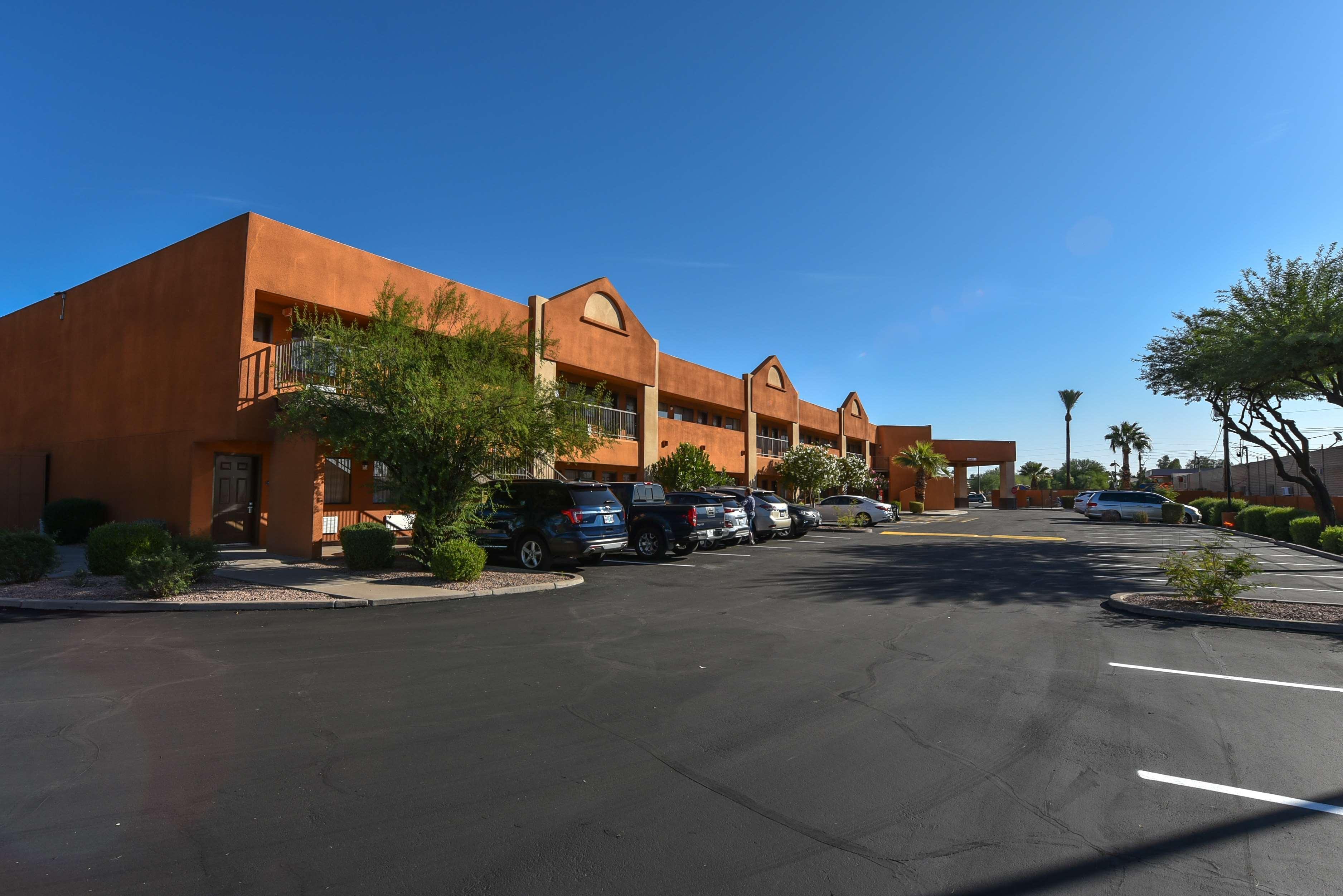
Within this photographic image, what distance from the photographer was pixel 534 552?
14.5m

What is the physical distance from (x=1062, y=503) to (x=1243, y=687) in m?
62.5

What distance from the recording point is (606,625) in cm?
898

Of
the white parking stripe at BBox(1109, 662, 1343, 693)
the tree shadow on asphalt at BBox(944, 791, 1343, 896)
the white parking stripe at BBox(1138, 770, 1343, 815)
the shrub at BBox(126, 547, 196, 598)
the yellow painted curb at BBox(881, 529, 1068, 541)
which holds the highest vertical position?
the shrub at BBox(126, 547, 196, 598)

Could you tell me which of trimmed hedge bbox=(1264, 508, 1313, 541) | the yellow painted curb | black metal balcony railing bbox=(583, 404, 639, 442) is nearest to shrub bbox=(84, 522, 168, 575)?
black metal balcony railing bbox=(583, 404, 639, 442)

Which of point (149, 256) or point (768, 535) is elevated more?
point (149, 256)

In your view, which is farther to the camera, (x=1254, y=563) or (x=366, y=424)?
(x=366, y=424)

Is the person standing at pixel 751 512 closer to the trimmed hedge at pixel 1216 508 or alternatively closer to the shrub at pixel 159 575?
the shrub at pixel 159 575

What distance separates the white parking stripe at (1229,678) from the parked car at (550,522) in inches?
369

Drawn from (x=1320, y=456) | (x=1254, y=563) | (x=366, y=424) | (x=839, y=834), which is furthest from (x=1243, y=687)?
(x=1320, y=456)

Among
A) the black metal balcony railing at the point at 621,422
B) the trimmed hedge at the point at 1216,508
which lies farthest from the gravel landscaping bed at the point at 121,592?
the trimmed hedge at the point at 1216,508

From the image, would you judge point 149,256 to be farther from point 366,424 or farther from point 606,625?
point 606,625

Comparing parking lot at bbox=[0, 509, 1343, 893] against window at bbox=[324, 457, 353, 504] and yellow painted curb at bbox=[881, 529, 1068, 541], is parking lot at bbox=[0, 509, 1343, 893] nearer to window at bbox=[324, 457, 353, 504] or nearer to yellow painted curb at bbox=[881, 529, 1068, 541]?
window at bbox=[324, 457, 353, 504]

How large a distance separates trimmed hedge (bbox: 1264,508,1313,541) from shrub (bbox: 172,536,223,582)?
29181 millimetres

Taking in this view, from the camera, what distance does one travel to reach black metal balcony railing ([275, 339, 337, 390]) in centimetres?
1280
